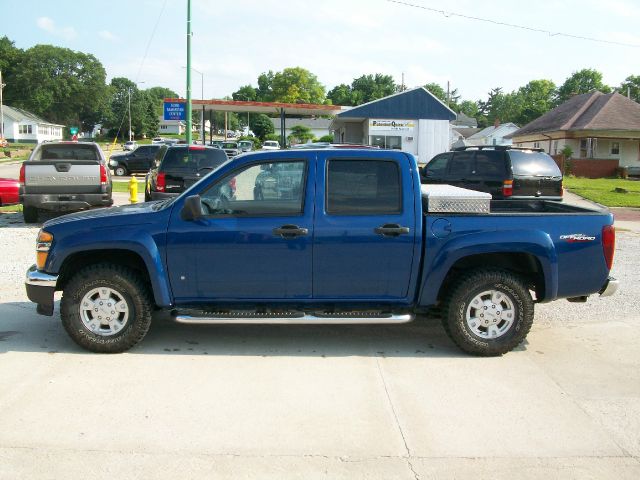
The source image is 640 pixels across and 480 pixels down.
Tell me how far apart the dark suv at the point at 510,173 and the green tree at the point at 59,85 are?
4730 inches

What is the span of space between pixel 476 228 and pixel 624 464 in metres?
2.25

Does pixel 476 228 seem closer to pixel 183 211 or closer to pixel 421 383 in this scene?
pixel 421 383

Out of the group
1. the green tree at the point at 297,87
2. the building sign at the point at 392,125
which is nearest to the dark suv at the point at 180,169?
the building sign at the point at 392,125

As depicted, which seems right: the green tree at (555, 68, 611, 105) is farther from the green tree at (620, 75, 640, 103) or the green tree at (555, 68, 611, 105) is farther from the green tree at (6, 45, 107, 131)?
the green tree at (6, 45, 107, 131)

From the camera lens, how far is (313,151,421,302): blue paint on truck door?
5.38 meters

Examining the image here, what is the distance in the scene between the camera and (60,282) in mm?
Result: 5672

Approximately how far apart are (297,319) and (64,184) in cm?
869

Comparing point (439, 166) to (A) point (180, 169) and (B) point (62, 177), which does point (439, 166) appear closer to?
(A) point (180, 169)

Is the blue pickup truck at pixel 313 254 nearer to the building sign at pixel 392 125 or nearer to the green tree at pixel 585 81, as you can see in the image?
the building sign at pixel 392 125

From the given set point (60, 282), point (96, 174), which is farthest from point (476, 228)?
point (96, 174)

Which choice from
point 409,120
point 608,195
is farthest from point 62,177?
point 409,120

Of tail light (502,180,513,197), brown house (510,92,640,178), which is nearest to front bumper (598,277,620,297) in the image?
tail light (502,180,513,197)

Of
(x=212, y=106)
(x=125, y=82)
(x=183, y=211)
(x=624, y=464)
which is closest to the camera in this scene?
(x=624, y=464)

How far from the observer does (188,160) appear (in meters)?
13.7
